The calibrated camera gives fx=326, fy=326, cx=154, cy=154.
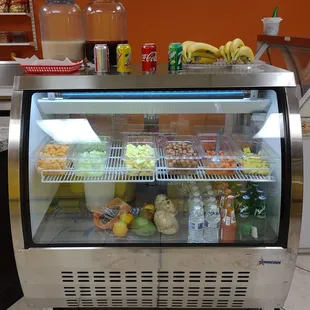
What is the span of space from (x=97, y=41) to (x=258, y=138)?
1051 millimetres

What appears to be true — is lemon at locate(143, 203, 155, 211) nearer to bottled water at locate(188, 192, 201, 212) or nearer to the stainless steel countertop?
bottled water at locate(188, 192, 201, 212)

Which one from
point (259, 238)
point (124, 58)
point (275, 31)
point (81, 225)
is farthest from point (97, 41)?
point (275, 31)

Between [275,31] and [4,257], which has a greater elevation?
[275,31]

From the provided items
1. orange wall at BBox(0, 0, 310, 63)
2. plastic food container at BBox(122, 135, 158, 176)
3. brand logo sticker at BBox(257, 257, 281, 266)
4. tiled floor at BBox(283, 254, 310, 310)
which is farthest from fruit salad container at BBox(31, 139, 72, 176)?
orange wall at BBox(0, 0, 310, 63)

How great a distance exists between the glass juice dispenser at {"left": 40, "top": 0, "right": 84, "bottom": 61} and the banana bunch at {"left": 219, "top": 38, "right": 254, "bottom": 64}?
0.81 metres

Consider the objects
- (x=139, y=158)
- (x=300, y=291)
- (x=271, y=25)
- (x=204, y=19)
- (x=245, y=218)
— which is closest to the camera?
(x=139, y=158)

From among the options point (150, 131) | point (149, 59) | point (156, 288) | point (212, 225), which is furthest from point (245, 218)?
point (149, 59)

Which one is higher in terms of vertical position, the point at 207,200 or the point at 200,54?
the point at 200,54

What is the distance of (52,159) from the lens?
1648mm

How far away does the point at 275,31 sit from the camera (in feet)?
9.24

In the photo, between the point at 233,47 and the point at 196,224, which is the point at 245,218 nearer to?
the point at 196,224

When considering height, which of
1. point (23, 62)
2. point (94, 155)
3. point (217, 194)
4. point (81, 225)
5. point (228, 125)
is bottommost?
point (81, 225)

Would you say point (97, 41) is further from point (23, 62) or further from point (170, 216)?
point (170, 216)

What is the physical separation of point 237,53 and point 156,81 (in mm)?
536
